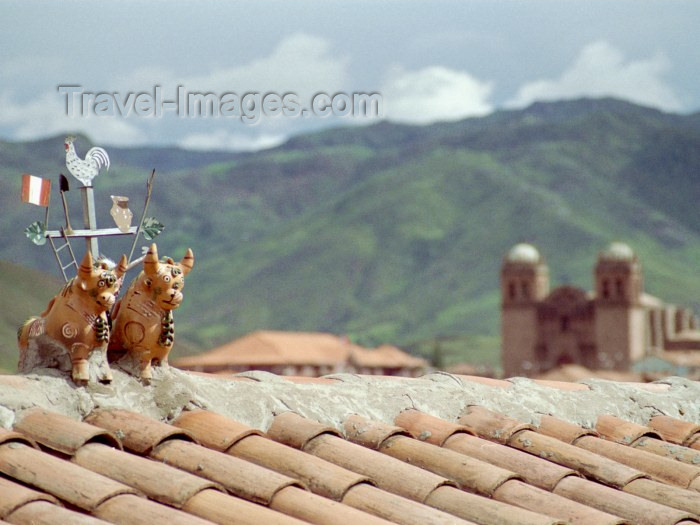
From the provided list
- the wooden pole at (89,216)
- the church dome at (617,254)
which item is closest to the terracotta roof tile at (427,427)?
the wooden pole at (89,216)

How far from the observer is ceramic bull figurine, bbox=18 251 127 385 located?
12.3 feet

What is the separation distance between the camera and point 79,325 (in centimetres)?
380

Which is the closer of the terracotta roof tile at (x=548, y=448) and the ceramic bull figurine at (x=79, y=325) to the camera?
the ceramic bull figurine at (x=79, y=325)

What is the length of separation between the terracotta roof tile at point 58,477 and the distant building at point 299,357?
59.5 m

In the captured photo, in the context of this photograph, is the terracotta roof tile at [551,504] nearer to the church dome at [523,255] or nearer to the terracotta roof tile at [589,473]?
the terracotta roof tile at [589,473]

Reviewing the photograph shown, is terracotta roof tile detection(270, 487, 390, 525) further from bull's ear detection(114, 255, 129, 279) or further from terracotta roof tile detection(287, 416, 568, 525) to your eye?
bull's ear detection(114, 255, 129, 279)

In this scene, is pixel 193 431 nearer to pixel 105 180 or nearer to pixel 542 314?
pixel 542 314

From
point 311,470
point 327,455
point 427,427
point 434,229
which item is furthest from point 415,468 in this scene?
point 434,229

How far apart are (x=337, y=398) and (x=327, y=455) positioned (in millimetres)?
535

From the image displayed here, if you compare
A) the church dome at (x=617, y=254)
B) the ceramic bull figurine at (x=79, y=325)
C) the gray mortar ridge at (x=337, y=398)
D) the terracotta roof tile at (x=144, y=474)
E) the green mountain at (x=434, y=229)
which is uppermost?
the green mountain at (x=434, y=229)

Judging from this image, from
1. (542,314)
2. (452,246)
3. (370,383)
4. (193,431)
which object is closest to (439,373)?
(370,383)

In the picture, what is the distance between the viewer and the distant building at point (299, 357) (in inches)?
2662

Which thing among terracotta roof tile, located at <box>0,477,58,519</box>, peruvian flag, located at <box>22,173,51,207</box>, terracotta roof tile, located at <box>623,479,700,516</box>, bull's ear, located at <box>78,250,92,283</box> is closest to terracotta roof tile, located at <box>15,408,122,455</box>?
terracotta roof tile, located at <box>0,477,58,519</box>

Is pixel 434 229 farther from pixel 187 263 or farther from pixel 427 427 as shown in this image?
pixel 187 263
